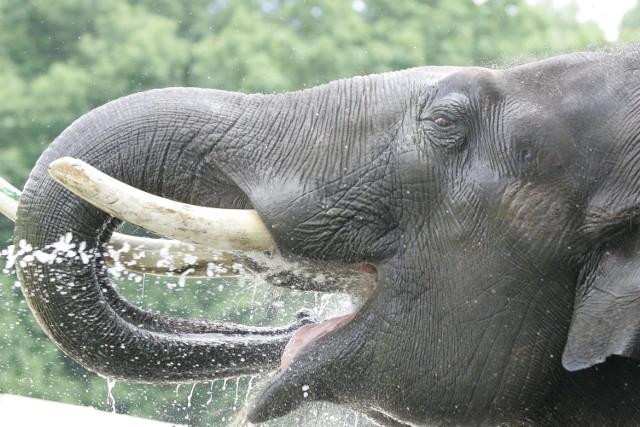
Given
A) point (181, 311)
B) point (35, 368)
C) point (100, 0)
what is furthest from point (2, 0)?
point (181, 311)

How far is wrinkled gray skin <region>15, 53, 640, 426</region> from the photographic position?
134 inches

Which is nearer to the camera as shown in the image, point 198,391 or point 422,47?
point 198,391

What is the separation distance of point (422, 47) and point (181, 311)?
8.12m

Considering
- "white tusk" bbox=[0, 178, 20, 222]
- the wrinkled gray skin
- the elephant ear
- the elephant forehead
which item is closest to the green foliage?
"white tusk" bbox=[0, 178, 20, 222]

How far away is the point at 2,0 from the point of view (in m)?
17.7

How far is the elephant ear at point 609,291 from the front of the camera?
3.22 m

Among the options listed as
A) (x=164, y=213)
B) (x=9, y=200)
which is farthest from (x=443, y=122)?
(x=9, y=200)

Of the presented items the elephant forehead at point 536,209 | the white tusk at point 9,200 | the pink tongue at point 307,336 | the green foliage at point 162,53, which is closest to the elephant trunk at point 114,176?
the white tusk at point 9,200

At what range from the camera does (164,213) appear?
3.25m

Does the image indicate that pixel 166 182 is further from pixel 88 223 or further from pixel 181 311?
pixel 181 311

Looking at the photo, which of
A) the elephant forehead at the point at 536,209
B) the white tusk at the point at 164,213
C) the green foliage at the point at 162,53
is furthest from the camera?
the green foliage at the point at 162,53

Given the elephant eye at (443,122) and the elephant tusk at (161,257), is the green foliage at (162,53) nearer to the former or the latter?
the elephant tusk at (161,257)

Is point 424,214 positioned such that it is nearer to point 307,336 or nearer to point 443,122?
point 443,122

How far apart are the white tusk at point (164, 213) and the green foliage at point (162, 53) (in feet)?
26.9
